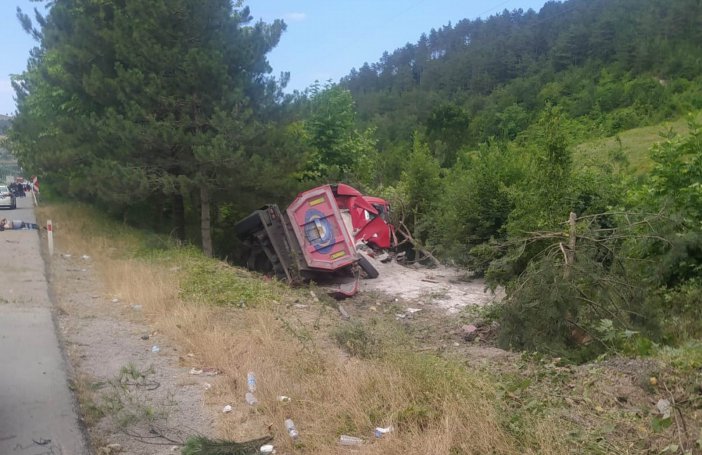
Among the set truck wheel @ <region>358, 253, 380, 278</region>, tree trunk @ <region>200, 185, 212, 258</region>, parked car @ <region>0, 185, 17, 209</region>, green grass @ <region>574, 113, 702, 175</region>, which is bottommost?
truck wheel @ <region>358, 253, 380, 278</region>

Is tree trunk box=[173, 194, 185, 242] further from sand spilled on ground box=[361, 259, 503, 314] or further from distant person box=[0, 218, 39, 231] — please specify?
sand spilled on ground box=[361, 259, 503, 314]

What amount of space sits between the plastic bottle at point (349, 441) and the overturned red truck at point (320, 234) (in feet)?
31.6

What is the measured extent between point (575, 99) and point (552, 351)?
5669 centimetres

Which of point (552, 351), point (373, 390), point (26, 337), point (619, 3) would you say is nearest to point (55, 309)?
point (26, 337)

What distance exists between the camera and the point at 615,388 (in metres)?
4.75

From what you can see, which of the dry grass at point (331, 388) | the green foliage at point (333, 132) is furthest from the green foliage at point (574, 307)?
the green foliage at point (333, 132)

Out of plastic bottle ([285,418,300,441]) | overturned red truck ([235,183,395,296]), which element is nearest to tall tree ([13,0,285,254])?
overturned red truck ([235,183,395,296])

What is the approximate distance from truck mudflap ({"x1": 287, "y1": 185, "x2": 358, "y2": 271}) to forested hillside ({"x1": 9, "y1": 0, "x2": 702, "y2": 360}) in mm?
1663

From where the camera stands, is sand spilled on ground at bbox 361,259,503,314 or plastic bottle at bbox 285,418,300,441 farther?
sand spilled on ground at bbox 361,259,503,314

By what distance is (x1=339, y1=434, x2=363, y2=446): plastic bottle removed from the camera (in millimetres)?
4398

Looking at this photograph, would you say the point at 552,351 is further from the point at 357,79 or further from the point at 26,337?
the point at 357,79

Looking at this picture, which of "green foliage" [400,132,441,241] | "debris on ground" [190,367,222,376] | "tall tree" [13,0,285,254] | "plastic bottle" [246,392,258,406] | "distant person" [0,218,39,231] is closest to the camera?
"plastic bottle" [246,392,258,406]

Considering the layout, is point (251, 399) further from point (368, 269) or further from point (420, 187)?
point (420, 187)

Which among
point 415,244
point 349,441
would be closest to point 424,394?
point 349,441
